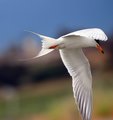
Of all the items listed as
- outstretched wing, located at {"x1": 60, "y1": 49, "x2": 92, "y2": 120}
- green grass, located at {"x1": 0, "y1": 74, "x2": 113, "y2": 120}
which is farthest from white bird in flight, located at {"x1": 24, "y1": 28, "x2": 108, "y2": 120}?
green grass, located at {"x1": 0, "y1": 74, "x2": 113, "y2": 120}

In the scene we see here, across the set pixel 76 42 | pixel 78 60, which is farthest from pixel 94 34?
pixel 78 60

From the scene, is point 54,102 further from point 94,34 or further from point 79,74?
point 94,34

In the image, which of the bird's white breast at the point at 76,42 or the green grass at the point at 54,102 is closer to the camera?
the bird's white breast at the point at 76,42

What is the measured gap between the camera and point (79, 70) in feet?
7.79

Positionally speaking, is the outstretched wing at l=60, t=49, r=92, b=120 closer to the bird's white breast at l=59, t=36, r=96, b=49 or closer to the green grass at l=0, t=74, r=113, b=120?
the bird's white breast at l=59, t=36, r=96, b=49

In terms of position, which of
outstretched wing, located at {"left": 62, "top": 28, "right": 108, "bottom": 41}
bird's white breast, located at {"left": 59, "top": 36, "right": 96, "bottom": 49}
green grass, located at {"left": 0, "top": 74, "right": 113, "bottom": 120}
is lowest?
outstretched wing, located at {"left": 62, "top": 28, "right": 108, "bottom": 41}

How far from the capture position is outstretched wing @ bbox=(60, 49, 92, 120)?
7.55 ft

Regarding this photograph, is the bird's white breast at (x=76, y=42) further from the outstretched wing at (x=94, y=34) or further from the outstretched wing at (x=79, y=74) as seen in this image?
the outstretched wing at (x=79, y=74)

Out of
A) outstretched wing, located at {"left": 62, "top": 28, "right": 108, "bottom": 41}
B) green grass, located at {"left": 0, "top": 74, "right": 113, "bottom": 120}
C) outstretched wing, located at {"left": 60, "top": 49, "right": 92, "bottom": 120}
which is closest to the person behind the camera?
outstretched wing, located at {"left": 62, "top": 28, "right": 108, "bottom": 41}

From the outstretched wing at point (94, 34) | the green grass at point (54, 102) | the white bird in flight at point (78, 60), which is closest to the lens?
the outstretched wing at point (94, 34)

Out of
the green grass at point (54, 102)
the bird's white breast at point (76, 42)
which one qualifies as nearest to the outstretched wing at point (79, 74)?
the bird's white breast at point (76, 42)

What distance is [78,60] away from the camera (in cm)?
235

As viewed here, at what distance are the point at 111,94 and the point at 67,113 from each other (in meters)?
0.38

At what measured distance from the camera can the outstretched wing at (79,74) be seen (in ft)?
7.55
